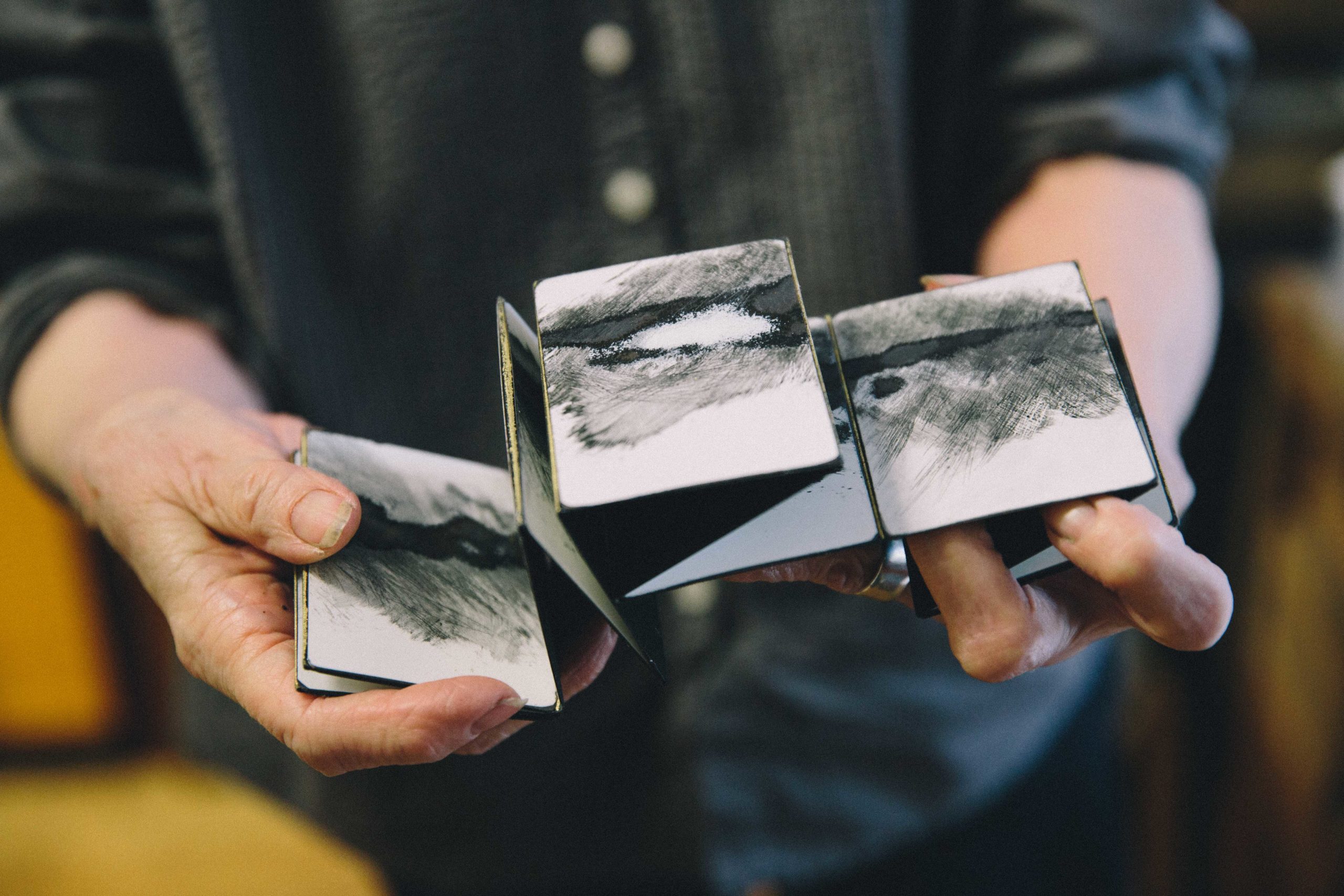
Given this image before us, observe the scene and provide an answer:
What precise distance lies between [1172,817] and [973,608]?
1444mm

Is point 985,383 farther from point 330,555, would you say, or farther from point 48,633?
point 48,633

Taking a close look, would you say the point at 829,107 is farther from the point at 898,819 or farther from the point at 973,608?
the point at 898,819

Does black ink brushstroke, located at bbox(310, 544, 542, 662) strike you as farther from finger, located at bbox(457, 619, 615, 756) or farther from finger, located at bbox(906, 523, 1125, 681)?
finger, located at bbox(906, 523, 1125, 681)

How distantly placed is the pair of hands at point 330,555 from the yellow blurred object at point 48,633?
1388 mm

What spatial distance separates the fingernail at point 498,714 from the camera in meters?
0.39

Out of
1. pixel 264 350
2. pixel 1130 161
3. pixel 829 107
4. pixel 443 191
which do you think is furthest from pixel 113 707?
pixel 1130 161

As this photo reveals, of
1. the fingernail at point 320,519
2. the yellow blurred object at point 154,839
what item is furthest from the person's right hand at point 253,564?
the yellow blurred object at point 154,839

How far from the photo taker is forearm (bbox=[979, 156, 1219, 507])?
0.58 m

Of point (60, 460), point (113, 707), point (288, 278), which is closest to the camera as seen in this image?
point (60, 460)

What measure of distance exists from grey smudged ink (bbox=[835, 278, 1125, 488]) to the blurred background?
83 cm

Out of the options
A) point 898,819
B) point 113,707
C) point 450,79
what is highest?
point 450,79

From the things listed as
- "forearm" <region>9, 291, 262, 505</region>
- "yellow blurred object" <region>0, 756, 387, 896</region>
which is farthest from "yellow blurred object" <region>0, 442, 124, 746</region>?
"forearm" <region>9, 291, 262, 505</region>

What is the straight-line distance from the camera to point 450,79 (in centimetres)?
69

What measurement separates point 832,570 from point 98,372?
21.5 inches
